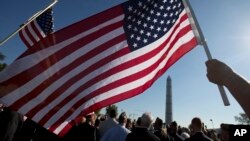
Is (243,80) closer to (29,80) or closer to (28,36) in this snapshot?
(29,80)

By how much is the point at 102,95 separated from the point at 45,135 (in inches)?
176

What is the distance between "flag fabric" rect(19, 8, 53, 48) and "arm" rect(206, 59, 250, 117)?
315 inches

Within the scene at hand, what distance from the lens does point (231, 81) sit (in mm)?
1906

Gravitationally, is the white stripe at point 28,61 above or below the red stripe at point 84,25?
below

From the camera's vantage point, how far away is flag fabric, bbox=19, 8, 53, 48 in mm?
9758

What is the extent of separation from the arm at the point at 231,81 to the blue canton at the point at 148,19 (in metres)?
2.99

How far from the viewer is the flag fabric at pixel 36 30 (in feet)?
32.0

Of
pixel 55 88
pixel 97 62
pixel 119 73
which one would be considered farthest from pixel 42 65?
pixel 119 73

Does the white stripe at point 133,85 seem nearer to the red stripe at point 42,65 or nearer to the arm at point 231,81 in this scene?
the red stripe at point 42,65

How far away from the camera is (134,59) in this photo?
5.12 m

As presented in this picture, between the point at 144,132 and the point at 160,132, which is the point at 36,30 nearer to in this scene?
the point at 160,132

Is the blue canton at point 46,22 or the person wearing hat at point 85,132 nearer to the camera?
the person wearing hat at point 85,132

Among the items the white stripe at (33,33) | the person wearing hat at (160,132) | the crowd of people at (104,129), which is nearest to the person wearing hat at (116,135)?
the crowd of people at (104,129)

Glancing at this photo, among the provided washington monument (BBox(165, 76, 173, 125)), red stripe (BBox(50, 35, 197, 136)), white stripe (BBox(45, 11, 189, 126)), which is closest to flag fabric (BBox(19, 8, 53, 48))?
white stripe (BBox(45, 11, 189, 126))
